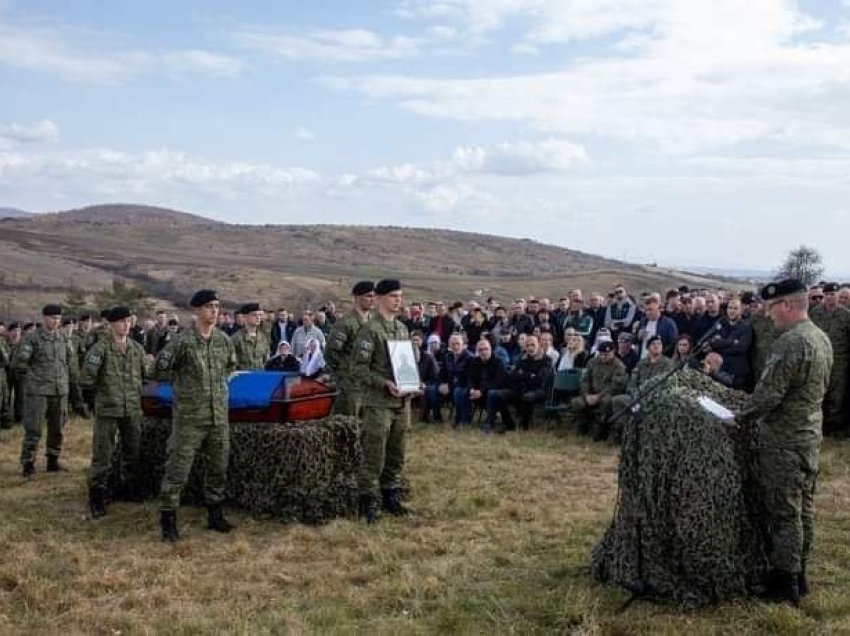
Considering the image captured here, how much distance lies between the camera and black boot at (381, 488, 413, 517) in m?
8.46

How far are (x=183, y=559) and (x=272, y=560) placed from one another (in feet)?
2.36

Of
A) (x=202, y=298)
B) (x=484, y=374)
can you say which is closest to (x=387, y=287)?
(x=202, y=298)

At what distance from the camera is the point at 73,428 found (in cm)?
1399

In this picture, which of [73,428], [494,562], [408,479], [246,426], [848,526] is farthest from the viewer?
[73,428]

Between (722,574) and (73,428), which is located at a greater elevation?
(722,574)

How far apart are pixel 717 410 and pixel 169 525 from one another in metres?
4.73

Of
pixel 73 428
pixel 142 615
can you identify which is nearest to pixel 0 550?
pixel 142 615

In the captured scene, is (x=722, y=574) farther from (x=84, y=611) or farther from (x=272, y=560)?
(x=84, y=611)

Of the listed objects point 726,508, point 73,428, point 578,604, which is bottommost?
point 73,428

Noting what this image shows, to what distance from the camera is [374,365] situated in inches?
326

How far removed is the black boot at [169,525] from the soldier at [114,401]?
3.91 ft

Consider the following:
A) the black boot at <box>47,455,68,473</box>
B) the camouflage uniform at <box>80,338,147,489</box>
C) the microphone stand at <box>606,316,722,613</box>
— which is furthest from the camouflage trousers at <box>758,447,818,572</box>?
the black boot at <box>47,455,68,473</box>

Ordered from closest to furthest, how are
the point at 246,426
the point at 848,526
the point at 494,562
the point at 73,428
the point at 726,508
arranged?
1. the point at 726,508
2. the point at 494,562
3. the point at 848,526
4. the point at 246,426
5. the point at 73,428

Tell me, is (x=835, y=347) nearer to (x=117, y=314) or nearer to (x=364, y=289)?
(x=364, y=289)
